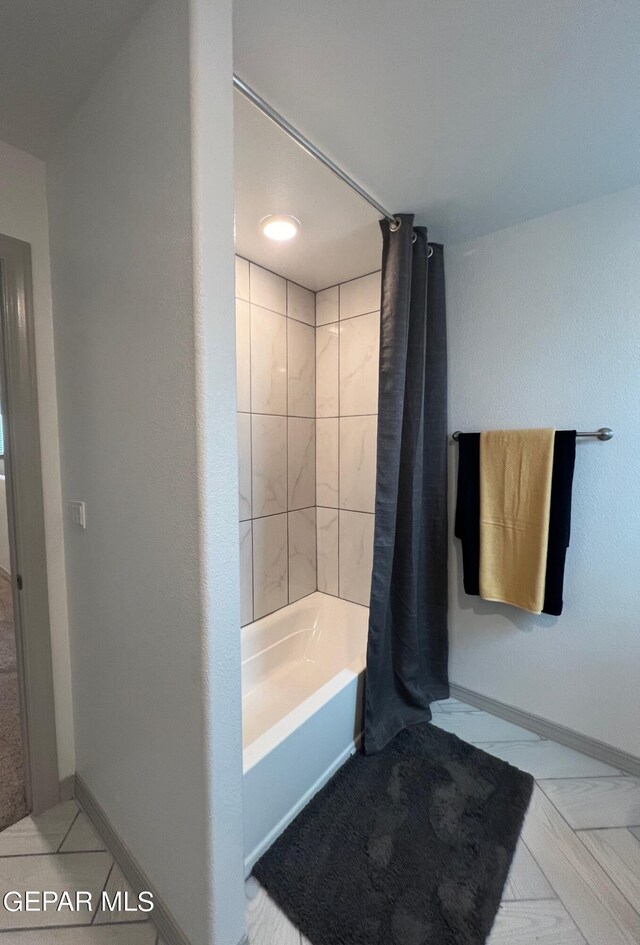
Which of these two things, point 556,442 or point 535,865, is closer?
point 535,865

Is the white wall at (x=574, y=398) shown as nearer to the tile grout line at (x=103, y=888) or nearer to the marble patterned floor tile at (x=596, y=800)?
the marble patterned floor tile at (x=596, y=800)

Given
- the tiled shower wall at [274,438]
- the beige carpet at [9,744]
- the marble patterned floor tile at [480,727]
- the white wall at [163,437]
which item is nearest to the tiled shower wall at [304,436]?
the tiled shower wall at [274,438]

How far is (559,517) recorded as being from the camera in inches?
60.5

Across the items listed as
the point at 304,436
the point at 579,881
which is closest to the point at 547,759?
Answer: the point at 579,881

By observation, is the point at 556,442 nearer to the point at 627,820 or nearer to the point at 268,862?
the point at 627,820

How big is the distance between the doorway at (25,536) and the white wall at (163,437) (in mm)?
194

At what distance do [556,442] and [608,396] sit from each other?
249mm

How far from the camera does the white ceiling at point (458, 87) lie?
0.84m

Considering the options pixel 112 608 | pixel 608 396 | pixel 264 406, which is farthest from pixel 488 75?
pixel 112 608

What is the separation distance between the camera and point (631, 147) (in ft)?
3.96

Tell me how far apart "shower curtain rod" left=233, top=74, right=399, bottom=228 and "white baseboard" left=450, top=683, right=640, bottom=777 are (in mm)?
2209

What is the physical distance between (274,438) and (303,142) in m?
1.25

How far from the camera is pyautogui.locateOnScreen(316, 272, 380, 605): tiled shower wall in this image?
6.77 feet

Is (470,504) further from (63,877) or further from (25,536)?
(63,877)
